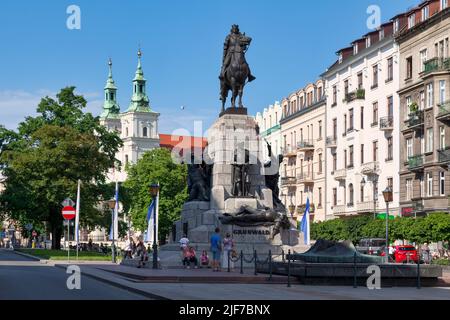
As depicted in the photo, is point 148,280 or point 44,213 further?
point 44,213

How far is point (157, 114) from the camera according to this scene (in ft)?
648

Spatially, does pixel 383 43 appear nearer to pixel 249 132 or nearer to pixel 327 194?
pixel 327 194

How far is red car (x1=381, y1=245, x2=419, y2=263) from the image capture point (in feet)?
183

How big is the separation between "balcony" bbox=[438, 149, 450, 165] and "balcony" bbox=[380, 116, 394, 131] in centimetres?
1086

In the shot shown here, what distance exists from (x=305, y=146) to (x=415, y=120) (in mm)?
27141

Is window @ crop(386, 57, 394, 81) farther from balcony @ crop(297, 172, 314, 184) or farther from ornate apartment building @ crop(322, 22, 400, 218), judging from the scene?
balcony @ crop(297, 172, 314, 184)

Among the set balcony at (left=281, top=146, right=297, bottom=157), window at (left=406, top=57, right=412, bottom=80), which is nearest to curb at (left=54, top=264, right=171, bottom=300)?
window at (left=406, top=57, right=412, bottom=80)

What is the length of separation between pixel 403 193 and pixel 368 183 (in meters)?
7.73

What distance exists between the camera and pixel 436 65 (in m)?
67.7

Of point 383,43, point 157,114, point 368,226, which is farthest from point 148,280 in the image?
point 157,114

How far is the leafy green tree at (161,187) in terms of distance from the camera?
106m

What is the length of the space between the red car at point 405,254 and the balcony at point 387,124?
20.7 metres

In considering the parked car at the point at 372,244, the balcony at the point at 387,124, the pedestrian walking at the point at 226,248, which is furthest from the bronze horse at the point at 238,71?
the balcony at the point at 387,124

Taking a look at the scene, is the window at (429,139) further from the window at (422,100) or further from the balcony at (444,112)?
the window at (422,100)
